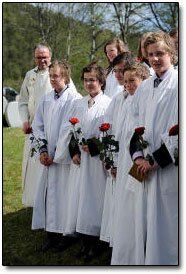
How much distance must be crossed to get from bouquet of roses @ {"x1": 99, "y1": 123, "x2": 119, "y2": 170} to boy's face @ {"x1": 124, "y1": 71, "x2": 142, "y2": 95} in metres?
0.44

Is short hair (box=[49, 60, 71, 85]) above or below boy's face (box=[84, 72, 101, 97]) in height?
above

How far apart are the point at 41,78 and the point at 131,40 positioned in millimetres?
5705

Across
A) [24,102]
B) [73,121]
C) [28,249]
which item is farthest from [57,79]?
[28,249]

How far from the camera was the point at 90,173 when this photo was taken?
4660 millimetres

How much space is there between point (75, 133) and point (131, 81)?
1040mm

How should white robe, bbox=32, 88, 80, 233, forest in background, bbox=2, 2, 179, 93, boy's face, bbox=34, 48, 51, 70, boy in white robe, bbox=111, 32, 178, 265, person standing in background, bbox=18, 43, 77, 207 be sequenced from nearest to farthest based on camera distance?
boy in white robe, bbox=111, 32, 178, 265 < white robe, bbox=32, 88, 80, 233 < boy's face, bbox=34, 48, 51, 70 < person standing in background, bbox=18, 43, 77, 207 < forest in background, bbox=2, 2, 179, 93

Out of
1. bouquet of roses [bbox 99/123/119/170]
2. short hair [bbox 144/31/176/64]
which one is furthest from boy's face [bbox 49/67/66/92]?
short hair [bbox 144/31/176/64]

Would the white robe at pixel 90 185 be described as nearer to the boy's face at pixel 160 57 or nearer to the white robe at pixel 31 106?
the boy's face at pixel 160 57

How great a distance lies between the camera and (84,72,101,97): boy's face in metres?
4.63

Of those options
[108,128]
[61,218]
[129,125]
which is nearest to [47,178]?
[61,218]

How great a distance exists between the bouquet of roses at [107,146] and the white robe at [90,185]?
1.12 ft

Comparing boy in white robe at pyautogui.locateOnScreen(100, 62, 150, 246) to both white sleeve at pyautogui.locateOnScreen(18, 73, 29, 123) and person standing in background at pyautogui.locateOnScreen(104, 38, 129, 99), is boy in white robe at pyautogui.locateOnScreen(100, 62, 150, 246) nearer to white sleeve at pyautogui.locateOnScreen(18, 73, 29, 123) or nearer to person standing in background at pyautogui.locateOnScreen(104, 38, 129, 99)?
person standing in background at pyautogui.locateOnScreen(104, 38, 129, 99)

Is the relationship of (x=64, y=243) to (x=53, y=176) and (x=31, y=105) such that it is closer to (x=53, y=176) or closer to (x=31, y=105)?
(x=53, y=176)

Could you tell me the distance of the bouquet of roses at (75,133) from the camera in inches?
180
